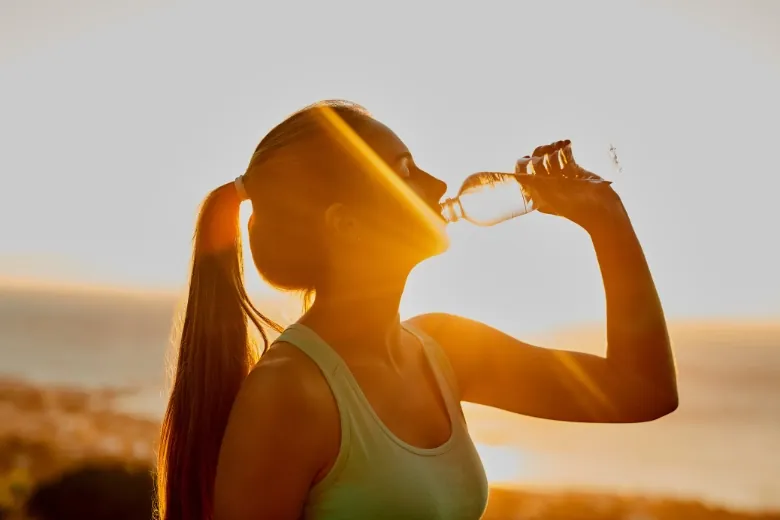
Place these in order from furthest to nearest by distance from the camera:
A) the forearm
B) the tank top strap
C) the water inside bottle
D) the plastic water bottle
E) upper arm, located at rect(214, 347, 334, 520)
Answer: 1. the water inside bottle
2. the plastic water bottle
3. the forearm
4. the tank top strap
5. upper arm, located at rect(214, 347, 334, 520)

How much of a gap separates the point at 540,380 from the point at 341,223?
0.62 m

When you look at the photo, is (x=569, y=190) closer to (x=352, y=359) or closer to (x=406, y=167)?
(x=406, y=167)

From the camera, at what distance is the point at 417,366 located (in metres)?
1.73

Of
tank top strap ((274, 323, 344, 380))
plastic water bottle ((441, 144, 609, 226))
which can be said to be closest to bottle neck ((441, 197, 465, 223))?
plastic water bottle ((441, 144, 609, 226))

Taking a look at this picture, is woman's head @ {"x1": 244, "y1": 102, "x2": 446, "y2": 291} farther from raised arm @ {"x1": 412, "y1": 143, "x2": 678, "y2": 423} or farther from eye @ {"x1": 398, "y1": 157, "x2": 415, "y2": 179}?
raised arm @ {"x1": 412, "y1": 143, "x2": 678, "y2": 423}

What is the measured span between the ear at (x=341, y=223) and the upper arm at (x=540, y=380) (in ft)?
1.32

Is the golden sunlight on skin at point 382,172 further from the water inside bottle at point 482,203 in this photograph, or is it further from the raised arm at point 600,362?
the water inside bottle at point 482,203

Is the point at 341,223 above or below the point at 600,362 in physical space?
above

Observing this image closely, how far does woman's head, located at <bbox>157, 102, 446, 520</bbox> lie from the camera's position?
1.57 meters

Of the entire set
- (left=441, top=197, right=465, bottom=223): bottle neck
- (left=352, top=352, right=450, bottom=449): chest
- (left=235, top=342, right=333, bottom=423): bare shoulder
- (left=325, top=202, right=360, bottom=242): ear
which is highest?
(left=325, top=202, right=360, bottom=242): ear

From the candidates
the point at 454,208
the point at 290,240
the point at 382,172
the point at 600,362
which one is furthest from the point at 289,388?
the point at 454,208

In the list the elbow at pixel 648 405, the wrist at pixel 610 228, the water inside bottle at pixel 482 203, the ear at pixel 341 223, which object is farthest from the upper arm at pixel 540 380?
the water inside bottle at pixel 482 203

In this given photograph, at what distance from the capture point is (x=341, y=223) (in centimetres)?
158

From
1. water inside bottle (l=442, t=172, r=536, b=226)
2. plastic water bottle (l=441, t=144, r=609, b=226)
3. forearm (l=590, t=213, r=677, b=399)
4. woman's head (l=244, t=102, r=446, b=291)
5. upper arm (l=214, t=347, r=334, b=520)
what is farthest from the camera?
water inside bottle (l=442, t=172, r=536, b=226)
